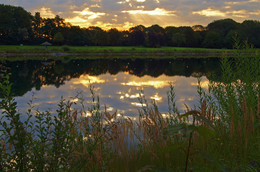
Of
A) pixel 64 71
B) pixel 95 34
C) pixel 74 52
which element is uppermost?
pixel 95 34

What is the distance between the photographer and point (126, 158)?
4883 millimetres

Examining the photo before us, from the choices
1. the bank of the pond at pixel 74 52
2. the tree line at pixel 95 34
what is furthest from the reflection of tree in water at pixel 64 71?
the tree line at pixel 95 34

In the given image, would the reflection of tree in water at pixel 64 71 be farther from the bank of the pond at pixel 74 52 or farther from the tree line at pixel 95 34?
the tree line at pixel 95 34

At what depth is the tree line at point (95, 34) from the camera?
89.1 m

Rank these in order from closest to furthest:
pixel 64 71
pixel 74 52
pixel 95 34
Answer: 1. pixel 64 71
2. pixel 74 52
3. pixel 95 34

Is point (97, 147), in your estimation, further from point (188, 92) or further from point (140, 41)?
point (140, 41)

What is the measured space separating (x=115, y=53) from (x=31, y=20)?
4243 cm

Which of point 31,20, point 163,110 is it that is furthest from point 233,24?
point 163,110

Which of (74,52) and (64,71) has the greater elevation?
(74,52)

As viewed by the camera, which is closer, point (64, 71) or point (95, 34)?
point (64, 71)

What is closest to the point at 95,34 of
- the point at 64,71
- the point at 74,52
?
the point at 74,52

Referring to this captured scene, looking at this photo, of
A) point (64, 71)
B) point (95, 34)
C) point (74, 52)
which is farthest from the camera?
point (95, 34)

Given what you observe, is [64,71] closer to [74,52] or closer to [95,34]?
[74,52]

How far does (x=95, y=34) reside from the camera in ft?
351
